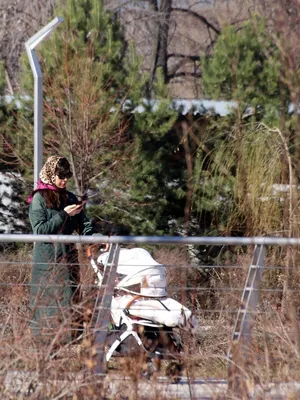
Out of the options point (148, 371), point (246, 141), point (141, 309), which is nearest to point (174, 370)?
point (148, 371)

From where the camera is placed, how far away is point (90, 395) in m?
5.02

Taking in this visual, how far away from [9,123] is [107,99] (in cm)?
169

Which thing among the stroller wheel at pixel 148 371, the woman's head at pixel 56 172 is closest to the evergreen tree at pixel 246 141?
the woman's head at pixel 56 172

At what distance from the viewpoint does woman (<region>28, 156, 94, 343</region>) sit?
5367 millimetres

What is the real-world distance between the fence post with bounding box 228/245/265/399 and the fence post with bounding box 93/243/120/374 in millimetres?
732

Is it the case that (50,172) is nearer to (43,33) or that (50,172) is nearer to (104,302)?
(104,302)

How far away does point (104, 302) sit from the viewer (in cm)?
581

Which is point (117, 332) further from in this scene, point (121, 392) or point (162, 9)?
point (162, 9)

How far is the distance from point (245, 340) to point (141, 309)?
1.12 meters

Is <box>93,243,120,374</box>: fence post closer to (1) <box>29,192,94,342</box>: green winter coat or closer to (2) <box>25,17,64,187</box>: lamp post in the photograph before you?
(1) <box>29,192,94,342</box>: green winter coat

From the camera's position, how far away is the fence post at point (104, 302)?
5710 millimetres

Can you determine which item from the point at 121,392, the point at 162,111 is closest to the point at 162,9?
the point at 162,111

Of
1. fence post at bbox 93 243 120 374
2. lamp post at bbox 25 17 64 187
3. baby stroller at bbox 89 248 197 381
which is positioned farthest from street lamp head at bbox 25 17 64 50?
fence post at bbox 93 243 120 374

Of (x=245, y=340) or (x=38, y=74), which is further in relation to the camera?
(x=38, y=74)
